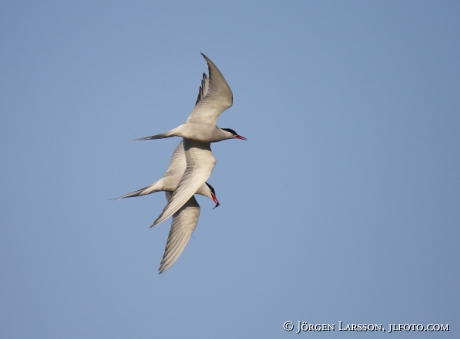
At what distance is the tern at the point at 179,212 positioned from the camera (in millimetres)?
14289

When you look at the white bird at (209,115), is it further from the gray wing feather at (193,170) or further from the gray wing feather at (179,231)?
the gray wing feather at (179,231)

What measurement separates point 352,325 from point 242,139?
3979mm

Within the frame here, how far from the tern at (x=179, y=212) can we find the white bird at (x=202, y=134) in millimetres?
975

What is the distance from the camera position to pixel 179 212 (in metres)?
15.2

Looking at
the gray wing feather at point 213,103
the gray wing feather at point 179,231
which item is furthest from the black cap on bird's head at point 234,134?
the gray wing feather at point 179,231

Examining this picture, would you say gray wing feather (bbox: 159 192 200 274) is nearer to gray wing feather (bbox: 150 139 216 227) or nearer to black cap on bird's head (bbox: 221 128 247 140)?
gray wing feather (bbox: 150 139 216 227)

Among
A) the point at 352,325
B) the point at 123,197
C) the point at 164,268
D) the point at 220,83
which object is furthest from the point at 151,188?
the point at 352,325

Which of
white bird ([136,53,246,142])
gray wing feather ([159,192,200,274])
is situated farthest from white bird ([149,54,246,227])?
gray wing feather ([159,192,200,274])

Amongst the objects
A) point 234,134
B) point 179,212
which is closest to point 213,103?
point 234,134

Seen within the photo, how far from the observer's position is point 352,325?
1459 centimetres

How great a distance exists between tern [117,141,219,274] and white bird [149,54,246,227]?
0.97 m

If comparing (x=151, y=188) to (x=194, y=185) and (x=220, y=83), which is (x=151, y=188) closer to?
(x=194, y=185)

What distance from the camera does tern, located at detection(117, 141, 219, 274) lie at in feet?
46.9

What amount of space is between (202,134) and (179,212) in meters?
2.27
